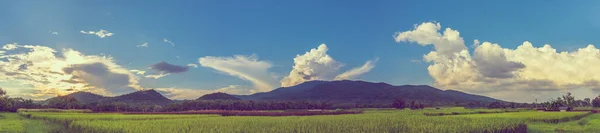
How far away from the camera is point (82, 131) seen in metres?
36.2

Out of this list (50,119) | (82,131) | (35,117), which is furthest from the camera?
(35,117)

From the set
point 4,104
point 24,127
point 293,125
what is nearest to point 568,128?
point 293,125

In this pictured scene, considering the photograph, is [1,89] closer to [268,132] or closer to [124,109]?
[124,109]

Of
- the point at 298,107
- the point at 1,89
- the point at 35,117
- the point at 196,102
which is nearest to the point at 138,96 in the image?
the point at 1,89

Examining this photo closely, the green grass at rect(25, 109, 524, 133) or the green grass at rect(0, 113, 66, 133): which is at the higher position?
the green grass at rect(25, 109, 524, 133)

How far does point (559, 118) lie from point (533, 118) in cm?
652

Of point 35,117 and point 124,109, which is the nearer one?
point 35,117

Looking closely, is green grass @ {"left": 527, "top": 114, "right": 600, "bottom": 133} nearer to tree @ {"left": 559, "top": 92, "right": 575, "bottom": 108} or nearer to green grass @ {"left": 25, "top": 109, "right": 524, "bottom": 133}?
green grass @ {"left": 25, "top": 109, "right": 524, "bottom": 133}

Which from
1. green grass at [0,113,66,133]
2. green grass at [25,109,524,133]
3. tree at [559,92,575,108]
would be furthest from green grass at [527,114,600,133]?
tree at [559,92,575,108]

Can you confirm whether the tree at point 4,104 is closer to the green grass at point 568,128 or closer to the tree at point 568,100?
the green grass at point 568,128

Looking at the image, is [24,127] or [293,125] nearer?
[293,125]

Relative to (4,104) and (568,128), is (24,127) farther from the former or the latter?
(4,104)

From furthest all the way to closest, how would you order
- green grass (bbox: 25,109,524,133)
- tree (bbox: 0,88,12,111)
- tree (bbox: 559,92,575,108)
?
tree (bbox: 559,92,575,108)
tree (bbox: 0,88,12,111)
green grass (bbox: 25,109,524,133)

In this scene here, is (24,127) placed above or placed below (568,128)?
above
